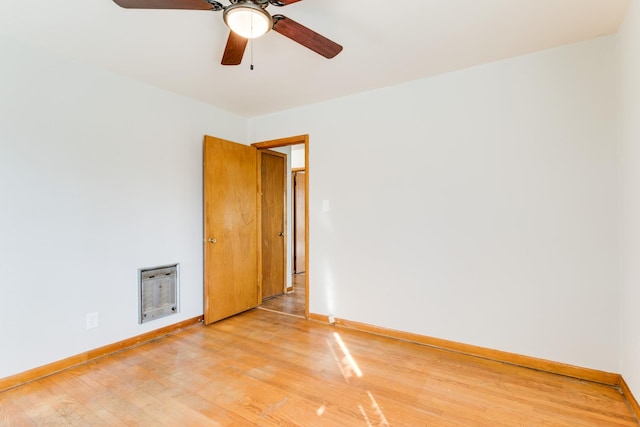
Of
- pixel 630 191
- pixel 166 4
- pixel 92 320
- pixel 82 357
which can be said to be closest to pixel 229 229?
pixel 92 320

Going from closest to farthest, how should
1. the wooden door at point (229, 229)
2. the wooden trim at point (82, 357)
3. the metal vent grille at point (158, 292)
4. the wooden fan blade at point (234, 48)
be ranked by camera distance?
the wooden fan blade at point (234, 48), the wooden trim at point (82, 357), the metal vent grille at point (158, 292), the wooden door at point (229, 229)

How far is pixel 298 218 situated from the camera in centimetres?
568

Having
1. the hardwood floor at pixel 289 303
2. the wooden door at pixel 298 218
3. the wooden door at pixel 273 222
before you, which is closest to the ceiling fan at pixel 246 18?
the wooden door at pixel 273 222

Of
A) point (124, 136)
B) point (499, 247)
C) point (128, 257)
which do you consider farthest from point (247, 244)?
point (499, 247)

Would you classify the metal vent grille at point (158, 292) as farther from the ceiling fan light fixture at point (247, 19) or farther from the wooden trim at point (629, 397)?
the wooden trim at point (629, 397)

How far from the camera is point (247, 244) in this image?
3.78 m

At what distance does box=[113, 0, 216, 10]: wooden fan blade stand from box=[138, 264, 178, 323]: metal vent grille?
2.23 meters

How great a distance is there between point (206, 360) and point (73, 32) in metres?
2.60

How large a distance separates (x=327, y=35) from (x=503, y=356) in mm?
2800

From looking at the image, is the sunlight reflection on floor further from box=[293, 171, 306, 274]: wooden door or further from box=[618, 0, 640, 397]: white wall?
box=[293, 171, 306, 274]: wooden door

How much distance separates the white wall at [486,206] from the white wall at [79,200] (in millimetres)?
1649

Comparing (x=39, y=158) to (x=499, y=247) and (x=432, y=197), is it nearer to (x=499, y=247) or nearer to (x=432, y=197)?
(x=432, y=197)

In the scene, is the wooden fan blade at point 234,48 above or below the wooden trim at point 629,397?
above

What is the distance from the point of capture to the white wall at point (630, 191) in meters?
1.80
